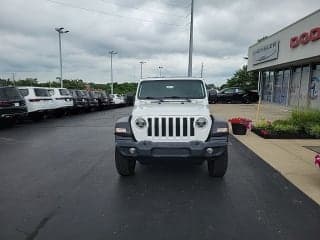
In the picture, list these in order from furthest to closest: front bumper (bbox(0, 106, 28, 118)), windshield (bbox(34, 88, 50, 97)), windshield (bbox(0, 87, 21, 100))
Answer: windshield (bbox(34, 88, 50, 97)) → windshield (bbox(0, 87, 21, 100)) → front bumper (bbox(0, 106, 28, 118))

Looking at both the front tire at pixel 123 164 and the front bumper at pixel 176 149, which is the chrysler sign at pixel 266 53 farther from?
the front tire at pixel 123 164

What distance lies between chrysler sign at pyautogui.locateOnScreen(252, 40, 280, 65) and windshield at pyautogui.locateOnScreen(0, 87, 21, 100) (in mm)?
20445

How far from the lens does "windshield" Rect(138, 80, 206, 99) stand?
7.42 m

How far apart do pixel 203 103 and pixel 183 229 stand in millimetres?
3628

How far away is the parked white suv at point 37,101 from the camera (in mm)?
17062

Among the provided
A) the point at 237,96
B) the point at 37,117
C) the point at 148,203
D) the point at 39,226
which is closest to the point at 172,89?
the point at 148,203

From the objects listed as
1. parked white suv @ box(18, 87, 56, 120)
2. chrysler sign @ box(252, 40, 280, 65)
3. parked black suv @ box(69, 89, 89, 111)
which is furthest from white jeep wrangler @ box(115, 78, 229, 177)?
chrysler sign @ box(252, 40, 280, 65)

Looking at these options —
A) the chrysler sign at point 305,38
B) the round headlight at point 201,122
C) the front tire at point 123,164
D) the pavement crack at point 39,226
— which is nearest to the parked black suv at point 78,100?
the chrysler sign at point 305,38

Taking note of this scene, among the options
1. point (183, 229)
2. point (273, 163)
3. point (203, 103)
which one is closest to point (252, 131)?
point (273, 163)

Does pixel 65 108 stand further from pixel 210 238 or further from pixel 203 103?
pixel 210 238

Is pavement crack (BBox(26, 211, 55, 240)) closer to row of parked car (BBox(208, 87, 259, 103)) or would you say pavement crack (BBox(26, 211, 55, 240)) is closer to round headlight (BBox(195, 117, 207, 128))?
round headlight (BBox(195, 117, 207, 128))

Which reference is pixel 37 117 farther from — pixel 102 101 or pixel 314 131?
pixel 314 131

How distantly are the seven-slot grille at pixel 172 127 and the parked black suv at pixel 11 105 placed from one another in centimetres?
1060

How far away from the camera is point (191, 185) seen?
5.94 metres
